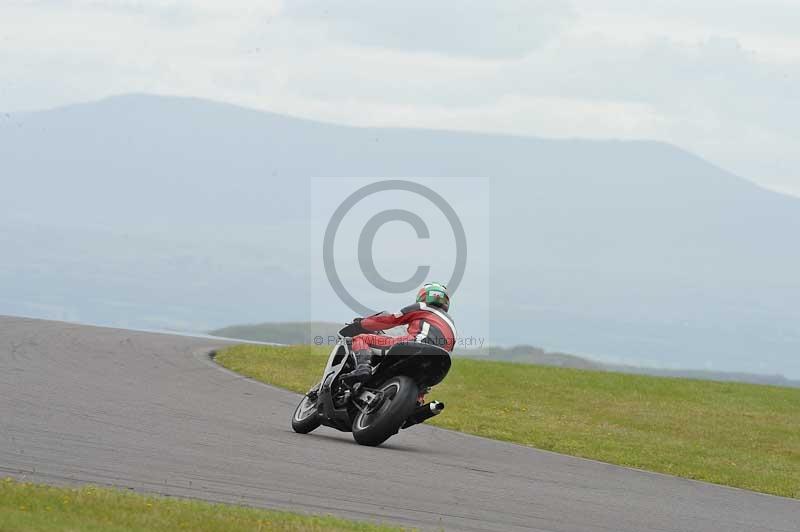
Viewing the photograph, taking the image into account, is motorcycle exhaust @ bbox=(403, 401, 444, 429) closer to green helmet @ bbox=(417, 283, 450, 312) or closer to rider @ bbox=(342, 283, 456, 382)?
rider @ bbox=(342, 283, 456, 382)

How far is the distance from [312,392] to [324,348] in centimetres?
2066

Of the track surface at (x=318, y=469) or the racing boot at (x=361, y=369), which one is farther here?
the racing boot at (x=361, y=369)

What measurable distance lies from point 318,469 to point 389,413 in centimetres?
219

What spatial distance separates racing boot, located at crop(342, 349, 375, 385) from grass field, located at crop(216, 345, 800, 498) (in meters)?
3.94

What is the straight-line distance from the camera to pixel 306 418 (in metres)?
16.2

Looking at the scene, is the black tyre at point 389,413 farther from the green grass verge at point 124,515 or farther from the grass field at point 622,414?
the green grass verge at point 124,515

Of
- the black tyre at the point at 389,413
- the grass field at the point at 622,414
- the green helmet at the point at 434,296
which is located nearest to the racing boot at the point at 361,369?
the black tyre at the point at 389,413

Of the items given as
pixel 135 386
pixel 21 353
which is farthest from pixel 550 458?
pixel 21 353

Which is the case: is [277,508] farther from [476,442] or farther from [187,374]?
[187,374]

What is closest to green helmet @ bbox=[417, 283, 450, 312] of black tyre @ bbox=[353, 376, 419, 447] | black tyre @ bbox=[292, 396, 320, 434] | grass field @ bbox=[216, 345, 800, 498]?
black tyre @ bbox=[353, 376, 419, 447]

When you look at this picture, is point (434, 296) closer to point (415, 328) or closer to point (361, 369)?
point (415, 328)

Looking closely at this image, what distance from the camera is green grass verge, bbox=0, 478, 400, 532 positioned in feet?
29.7

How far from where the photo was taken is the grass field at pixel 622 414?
18719mm

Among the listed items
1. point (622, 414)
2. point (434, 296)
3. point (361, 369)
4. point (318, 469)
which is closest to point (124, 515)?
point (318, 469)
